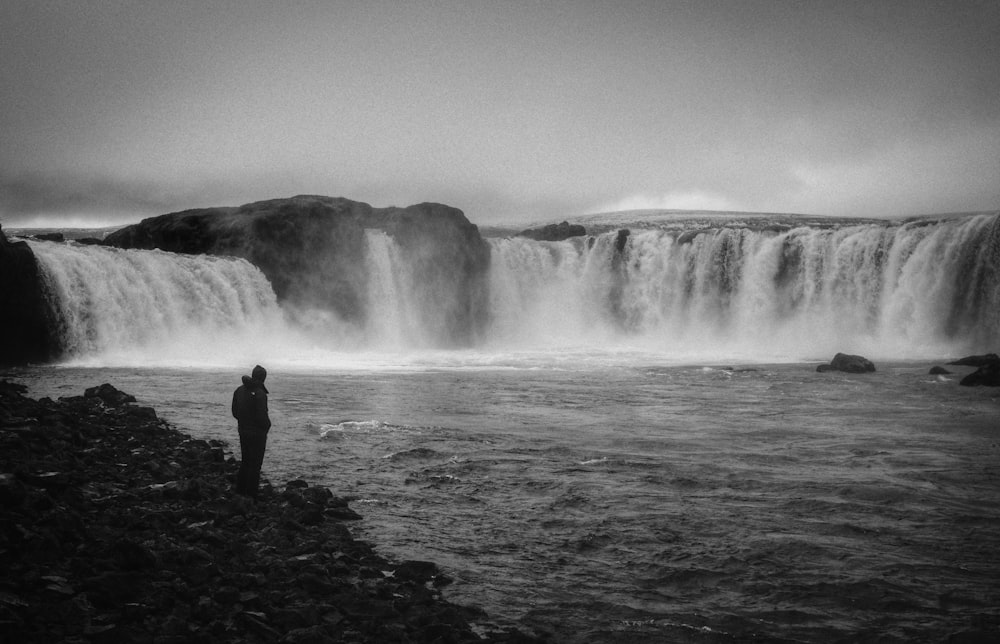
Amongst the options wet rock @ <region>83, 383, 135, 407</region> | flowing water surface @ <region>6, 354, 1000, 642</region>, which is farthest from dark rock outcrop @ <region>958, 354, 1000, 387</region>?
wet rock @ <region>83, 383, 135, 407</region>

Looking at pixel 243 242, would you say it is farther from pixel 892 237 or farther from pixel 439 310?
pixel 892 237

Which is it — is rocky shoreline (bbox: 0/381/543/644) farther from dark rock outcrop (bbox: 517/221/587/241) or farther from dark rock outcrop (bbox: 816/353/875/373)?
dark rock outcrop (bbox: 517/221/587/241)

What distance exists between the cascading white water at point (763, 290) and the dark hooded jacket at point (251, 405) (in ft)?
127

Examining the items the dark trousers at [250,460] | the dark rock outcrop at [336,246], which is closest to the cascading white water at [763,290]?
the dark rock outcrop at [336,246]

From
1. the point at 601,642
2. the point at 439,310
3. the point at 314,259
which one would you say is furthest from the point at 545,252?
the point at 601,642

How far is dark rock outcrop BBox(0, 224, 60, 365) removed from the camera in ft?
107

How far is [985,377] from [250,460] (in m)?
27.2

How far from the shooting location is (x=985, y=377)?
88.2 feet

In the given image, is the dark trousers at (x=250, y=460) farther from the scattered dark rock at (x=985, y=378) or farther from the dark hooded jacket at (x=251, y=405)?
the scattered dark rock at (x=985, y=378)

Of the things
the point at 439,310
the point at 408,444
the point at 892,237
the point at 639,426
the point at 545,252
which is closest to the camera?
the point at 408,444

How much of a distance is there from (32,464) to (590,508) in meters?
7.26

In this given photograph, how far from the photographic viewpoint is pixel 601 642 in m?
6.60

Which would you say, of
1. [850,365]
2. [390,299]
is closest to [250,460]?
[850,365]

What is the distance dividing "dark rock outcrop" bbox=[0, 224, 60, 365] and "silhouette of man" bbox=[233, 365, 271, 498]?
29266 mm
